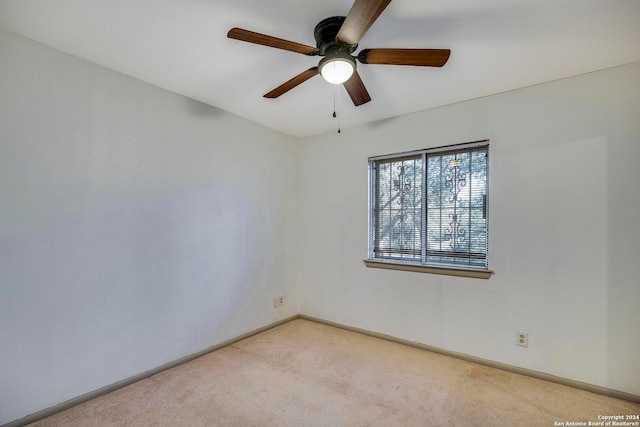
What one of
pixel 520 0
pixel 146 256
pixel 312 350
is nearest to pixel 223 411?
pixel 312 350

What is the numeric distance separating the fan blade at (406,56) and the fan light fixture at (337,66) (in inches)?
3.9

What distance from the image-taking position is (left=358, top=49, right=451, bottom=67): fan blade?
4.86ft

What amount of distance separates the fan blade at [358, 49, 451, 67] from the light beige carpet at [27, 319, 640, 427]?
2153mm

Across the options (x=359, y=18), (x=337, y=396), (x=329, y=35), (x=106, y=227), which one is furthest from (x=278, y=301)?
(x=359, y=18)

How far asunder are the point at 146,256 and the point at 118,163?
75 cm

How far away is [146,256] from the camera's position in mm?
2309

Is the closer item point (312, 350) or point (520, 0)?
point (520, 0)

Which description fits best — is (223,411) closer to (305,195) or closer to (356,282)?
(356,282)

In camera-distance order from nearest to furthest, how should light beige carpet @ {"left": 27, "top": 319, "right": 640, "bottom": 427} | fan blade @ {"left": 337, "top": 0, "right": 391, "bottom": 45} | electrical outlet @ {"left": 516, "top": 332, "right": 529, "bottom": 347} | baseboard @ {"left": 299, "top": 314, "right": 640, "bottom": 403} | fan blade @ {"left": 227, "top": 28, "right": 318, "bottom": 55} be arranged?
fan blade @ {"left": 337, "top": 0, "right": 391, "bottom": 45} < fan blade @ {"left": 227, "top": 28, "right": 318, "bottom": 55} < light beige carpet @ {"left": 27, "top": 319, "right": 640, "bottom": 427} < baseboard @ {"left": 299, "top": 314, "right": 640, "bottom": 403} < electrical outlet @ {"left": 516, "top": 332, "right": 529, "bottom": 347}

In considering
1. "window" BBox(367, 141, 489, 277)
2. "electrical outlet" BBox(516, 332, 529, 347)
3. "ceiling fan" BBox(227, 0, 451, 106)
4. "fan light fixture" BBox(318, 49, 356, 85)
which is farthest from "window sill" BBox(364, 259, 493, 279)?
"fan light fixture" BBox(318, 49, 356, 85)

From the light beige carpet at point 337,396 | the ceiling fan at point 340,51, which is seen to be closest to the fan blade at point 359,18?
the ceiling fan at point 340,51

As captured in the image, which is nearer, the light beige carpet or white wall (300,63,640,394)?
the light beige carpet

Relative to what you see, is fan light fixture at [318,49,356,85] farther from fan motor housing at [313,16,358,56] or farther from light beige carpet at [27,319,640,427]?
light beige carpet at [27,319,640,427]

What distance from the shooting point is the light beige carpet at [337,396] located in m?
1.82
